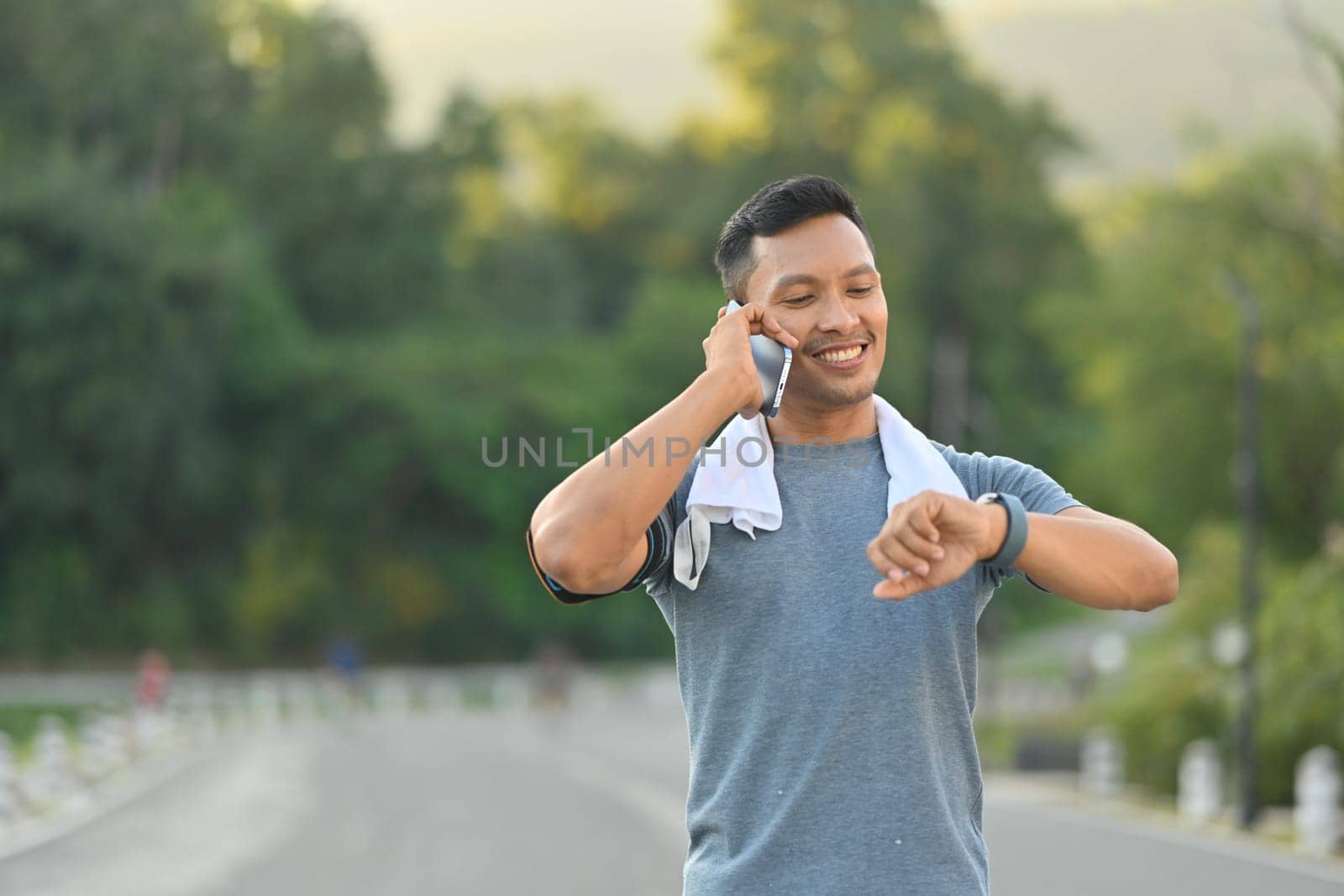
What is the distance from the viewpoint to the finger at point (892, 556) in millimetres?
2994

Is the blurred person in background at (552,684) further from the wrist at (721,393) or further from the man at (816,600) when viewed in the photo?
the wrist at (721,393)

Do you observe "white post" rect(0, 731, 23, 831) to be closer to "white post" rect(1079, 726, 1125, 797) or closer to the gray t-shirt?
"white post" rect(1079, 726, 1125, 797)

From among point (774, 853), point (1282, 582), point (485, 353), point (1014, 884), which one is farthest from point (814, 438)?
point (485, 353)

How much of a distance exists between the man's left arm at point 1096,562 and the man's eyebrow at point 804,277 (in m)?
0.49

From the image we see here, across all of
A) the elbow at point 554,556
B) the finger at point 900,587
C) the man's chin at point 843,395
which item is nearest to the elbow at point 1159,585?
the finger at point 900,587

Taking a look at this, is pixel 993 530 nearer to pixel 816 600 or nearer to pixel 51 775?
pixel 816 600

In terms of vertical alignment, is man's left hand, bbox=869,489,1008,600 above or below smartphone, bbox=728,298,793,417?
below

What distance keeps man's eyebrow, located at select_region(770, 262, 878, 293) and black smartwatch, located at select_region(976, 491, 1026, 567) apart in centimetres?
46

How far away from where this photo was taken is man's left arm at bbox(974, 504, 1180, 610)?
3.21m

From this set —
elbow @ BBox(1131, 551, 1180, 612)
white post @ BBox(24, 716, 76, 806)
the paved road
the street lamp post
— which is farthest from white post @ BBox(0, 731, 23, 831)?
elbow @ BBox(1131, 551, 1180, 612)

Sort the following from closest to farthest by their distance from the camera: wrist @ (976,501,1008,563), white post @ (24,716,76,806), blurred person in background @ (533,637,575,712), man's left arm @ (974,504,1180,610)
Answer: wrist @ (976,501,1008,563), man's left arm @ (974,504,1180,610), white post @ (24,716,76,806), blurred person in background @ (533,637,575,712)

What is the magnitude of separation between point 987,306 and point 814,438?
258ft

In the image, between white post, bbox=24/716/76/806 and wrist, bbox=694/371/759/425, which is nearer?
wrist, bbox=694/371/759/425

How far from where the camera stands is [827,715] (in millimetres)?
3262
